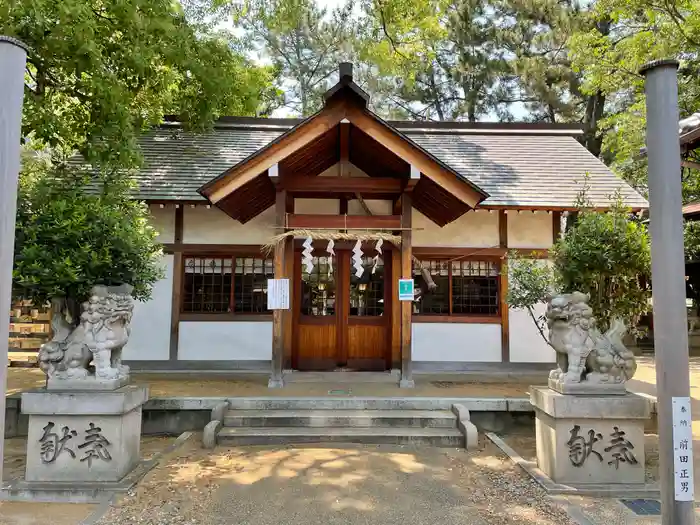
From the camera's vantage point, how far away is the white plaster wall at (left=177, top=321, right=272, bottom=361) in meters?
8.91

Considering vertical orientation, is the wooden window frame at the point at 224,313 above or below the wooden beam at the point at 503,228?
below

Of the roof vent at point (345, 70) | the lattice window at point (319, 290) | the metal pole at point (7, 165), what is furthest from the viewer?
the lattice window at point (319, 290)

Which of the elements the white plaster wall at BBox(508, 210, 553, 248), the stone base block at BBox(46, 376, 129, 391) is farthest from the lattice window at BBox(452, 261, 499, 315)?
the stone base block at BBox(46, 376, 129, 391)

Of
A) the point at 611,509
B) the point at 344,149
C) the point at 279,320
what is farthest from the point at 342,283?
the point at 611,509

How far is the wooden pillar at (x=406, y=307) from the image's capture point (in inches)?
293

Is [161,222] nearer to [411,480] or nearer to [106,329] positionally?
[106,329]

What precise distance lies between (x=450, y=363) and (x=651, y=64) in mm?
7121

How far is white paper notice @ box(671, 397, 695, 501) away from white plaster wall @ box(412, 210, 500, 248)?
6795mm

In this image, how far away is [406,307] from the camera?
24.7 feet

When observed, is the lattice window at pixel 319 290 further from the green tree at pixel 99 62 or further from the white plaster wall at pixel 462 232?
the green tree at pixel 99 62

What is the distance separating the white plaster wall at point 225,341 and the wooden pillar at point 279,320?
1501 millimetres

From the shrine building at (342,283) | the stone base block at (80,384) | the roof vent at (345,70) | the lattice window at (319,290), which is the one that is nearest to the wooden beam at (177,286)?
the shrine building at (342,283)

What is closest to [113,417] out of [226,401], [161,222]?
[226,401]

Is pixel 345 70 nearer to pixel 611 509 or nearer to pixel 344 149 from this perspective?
pixel 344 149
